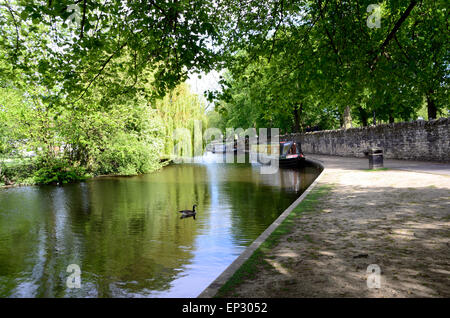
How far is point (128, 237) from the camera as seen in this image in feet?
31.1

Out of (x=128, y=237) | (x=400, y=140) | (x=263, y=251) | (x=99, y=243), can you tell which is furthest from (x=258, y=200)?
(x=400, y=140)

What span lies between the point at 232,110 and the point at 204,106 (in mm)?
23782

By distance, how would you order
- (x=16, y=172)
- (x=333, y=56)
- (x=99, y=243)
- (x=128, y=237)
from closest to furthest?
(x=333, y=56) → (x=99, y=243) → (x=128, y=237) → (x=16, y=172)

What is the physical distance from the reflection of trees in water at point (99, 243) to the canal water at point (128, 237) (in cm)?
2

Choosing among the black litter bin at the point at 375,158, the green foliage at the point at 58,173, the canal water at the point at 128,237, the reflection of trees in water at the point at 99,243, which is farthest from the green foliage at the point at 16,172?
the black litter bin at the point at 375,158

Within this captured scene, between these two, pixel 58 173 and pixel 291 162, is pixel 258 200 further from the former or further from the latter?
pixel 58 173

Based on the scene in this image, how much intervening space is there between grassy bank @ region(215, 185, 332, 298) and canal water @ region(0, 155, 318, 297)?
39.2 inches

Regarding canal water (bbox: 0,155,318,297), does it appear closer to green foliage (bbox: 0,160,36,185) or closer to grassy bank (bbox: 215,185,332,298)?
grassy bank (bbox: 215,185,332,298)

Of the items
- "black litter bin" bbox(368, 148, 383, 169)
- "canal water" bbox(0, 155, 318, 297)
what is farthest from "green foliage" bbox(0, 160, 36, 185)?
"black litter bin" bbox(368, 148, 383, 169)

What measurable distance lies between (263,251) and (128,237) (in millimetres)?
4797

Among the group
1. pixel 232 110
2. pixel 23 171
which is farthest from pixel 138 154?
pixel 232 110

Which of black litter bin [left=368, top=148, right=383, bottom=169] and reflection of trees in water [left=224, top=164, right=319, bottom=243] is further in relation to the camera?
black litter bin [left=368, top=148, right=383, bottom=169]

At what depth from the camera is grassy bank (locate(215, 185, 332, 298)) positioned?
4.47 m

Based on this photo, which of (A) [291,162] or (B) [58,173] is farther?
(A) [291,162]
